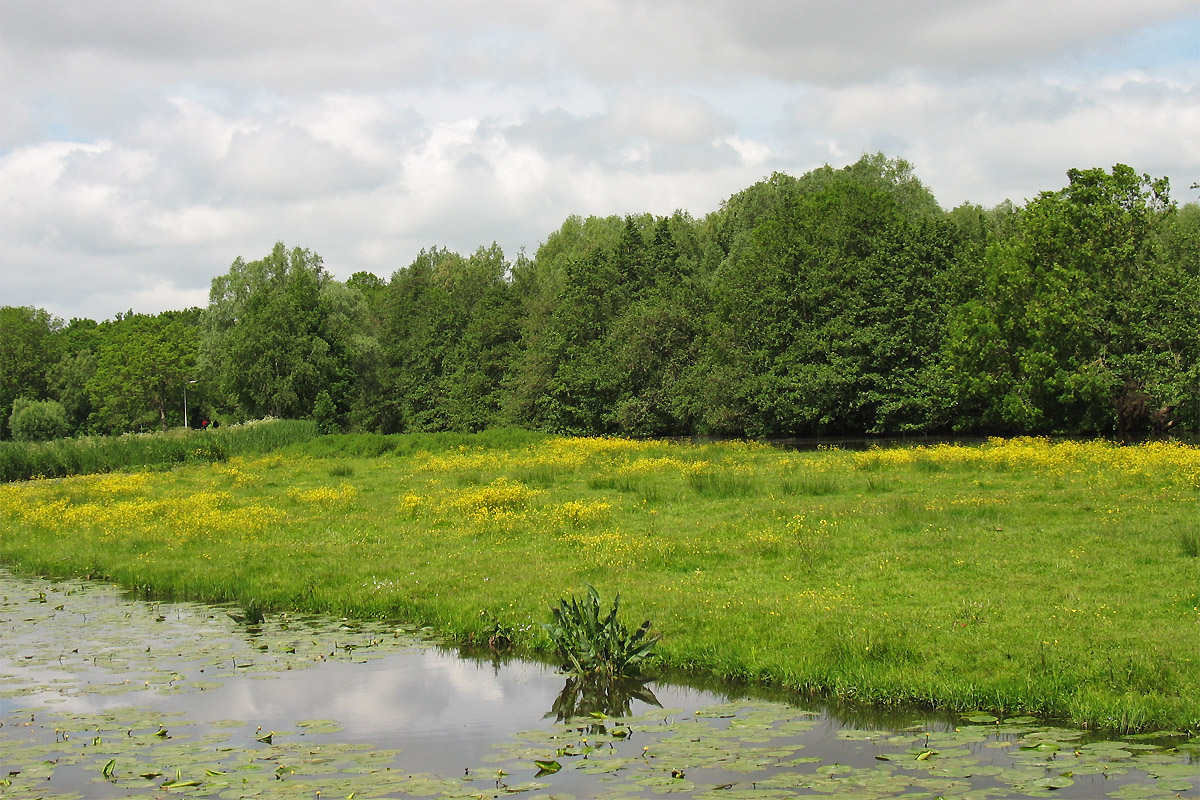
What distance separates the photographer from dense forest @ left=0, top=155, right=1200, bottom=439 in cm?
4856

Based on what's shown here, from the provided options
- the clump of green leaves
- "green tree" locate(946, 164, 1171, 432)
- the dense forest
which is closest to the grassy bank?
the clump of green leaves

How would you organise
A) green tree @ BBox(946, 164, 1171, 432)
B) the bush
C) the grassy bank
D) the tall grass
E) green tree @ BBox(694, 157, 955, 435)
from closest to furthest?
the grassy bank < green tree @ BBox(946, 164, 1171, 432) < the tall grass < green tree @ BBox(694, 157, 955, 435) < the bush

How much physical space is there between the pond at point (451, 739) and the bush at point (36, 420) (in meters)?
108

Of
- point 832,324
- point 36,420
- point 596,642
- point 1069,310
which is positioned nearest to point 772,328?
point 832,324

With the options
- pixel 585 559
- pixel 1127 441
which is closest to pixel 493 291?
pixel 1127 441

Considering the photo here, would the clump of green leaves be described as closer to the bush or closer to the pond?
the pond

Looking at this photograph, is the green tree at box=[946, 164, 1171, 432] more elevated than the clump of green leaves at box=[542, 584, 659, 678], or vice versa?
the green tree at box=[946, 164, 1171, 432]

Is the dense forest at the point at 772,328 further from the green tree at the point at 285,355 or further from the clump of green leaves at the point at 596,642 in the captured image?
the clump of green leaves at the point at 596,642

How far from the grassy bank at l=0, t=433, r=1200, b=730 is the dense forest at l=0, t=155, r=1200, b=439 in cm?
1454

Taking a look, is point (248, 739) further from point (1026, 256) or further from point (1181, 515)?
point (1026, 256)

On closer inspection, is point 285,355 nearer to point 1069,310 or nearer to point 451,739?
point 1069,310

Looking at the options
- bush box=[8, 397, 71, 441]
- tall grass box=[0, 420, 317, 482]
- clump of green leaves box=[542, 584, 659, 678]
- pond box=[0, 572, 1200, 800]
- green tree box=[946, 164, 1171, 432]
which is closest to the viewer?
pond box=[0, 572, 1200, 800]

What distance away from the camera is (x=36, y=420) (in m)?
112

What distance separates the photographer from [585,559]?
20062 millimetres
